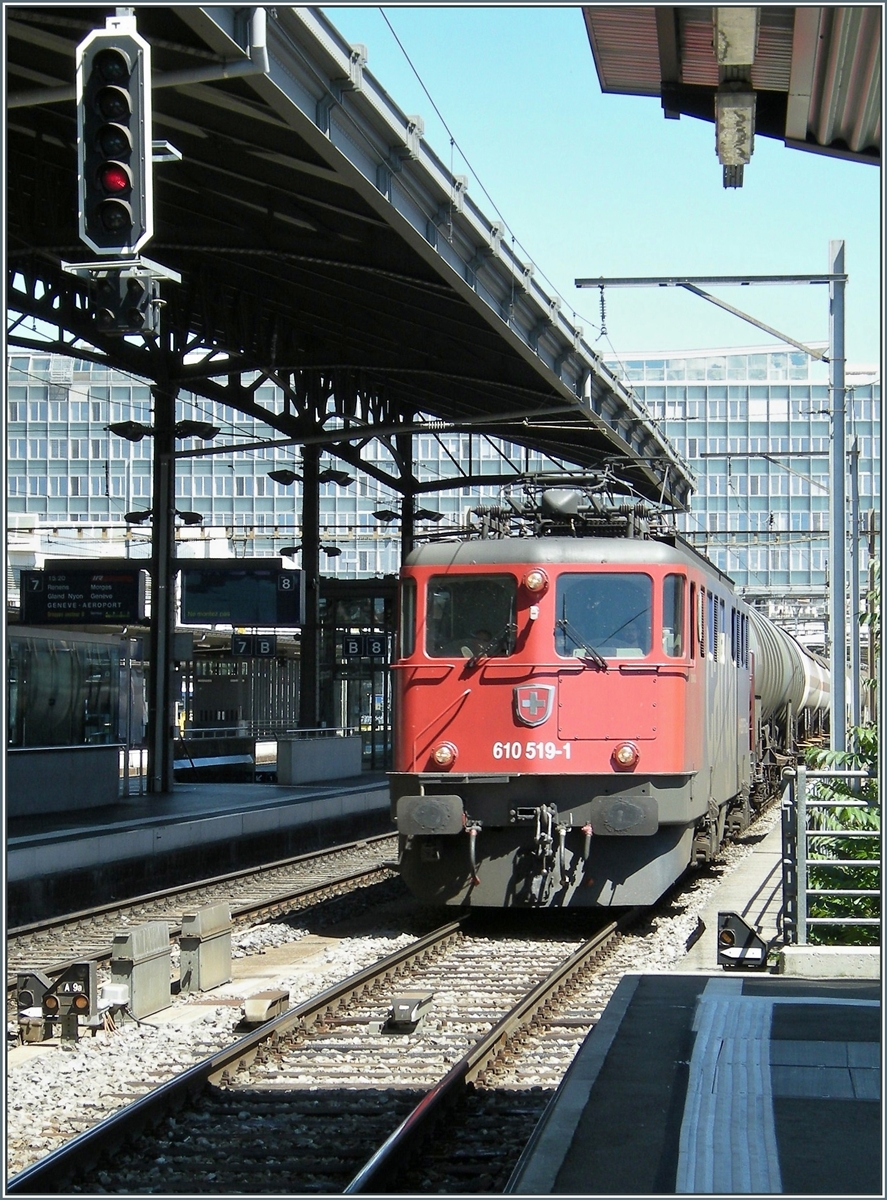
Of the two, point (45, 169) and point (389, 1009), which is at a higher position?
point (45, 169)

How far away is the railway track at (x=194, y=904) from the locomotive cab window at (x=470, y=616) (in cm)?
349

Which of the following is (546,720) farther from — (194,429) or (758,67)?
(194,429)

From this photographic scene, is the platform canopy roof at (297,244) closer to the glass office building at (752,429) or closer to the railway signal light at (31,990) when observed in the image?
the railway signal light at (31,990)

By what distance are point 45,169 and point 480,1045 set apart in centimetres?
1379

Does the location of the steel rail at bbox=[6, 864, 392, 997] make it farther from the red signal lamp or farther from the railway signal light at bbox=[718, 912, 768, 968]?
the red signal lamp

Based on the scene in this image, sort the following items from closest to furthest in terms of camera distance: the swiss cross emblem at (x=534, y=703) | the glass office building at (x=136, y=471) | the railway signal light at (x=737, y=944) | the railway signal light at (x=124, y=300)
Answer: the railway signal light at (x=124, y=300), the railway signal light at (x=737, y=944), the swiss cross emblem at (x=534, y=703), the glass office building at (x=136, y=471)

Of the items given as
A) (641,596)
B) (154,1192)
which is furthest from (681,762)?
(154,1192)

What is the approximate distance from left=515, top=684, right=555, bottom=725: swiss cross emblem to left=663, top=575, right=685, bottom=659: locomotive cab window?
108cm

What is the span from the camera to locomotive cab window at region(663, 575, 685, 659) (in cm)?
1257

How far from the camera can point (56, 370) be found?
295ft

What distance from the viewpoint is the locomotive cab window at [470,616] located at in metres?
12.6

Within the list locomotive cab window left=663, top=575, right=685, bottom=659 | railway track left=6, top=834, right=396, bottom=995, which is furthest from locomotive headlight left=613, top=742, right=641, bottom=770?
railway track left=6, top=834, right=396, bottom=995

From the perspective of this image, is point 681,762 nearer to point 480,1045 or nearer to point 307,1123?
point 480,1045

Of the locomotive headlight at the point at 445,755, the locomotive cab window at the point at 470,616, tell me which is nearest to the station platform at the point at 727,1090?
the locomotive headlight at the point at 445,755
